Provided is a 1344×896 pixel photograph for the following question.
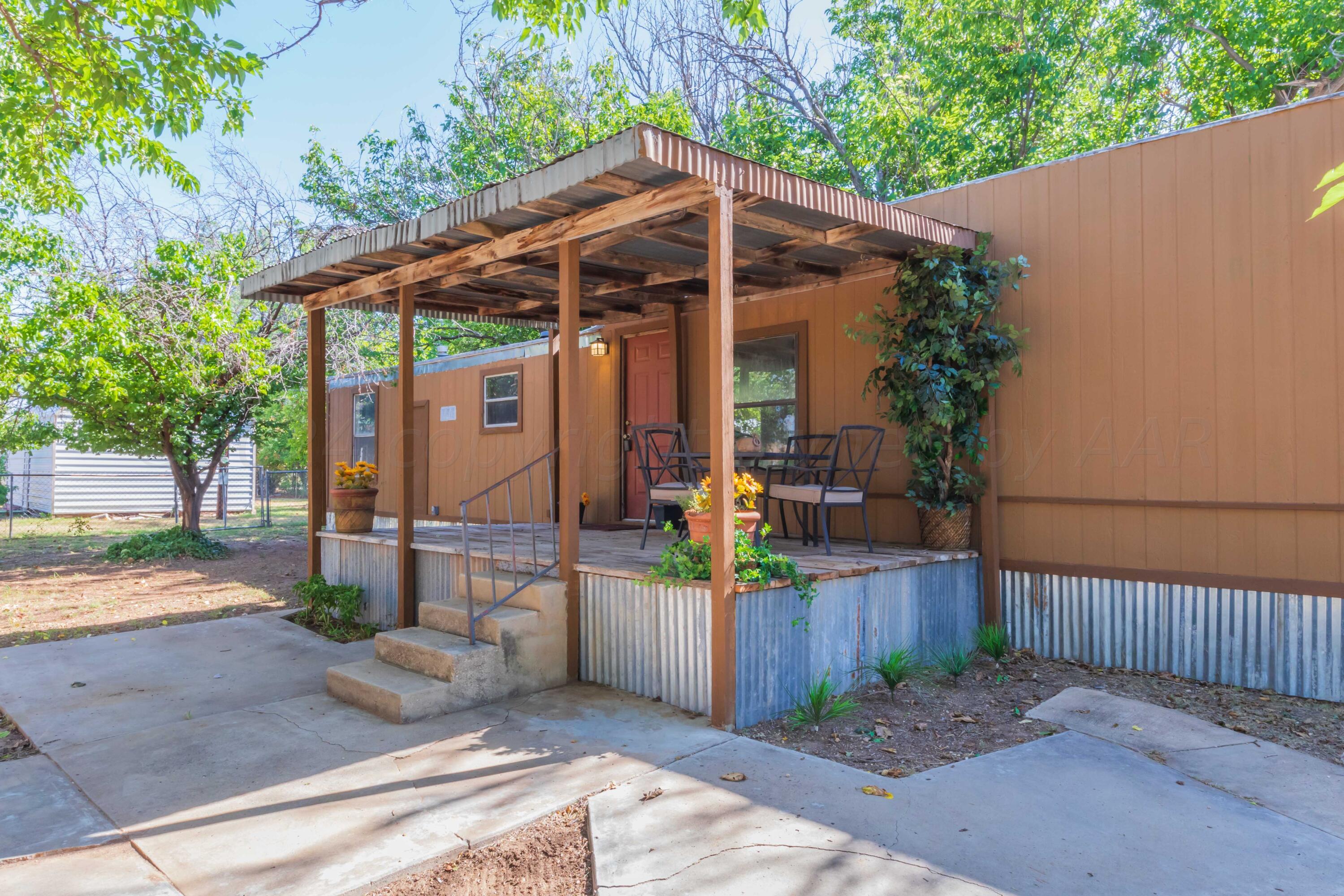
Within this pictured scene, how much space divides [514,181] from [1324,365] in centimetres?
419

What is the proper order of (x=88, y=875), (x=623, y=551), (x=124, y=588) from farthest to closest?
1. (x=124, y=588)
2. (x=623, y=551)
3. (x=88, y=875)

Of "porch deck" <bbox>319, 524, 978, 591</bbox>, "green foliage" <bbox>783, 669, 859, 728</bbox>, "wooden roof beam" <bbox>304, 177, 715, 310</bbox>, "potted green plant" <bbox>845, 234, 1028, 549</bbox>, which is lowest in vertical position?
"green foliage" <bbox>783, 669, 859, 728</bbox>

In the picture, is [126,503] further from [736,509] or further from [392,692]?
[736,509]

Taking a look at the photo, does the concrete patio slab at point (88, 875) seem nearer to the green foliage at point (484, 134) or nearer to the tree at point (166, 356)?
the tree at point (166, 356)

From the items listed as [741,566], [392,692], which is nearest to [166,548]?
[392,692]

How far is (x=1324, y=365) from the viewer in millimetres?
4195

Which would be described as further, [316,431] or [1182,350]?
[316,431]

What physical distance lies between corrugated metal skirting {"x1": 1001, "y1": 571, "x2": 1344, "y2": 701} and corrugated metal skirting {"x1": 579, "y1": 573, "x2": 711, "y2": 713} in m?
2.47

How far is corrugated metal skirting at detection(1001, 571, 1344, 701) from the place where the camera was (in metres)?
4.23

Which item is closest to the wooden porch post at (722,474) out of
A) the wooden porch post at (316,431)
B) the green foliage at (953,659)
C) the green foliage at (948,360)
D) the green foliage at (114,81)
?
the green foliage at (953,659)

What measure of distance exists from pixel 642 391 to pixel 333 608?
3237 mm

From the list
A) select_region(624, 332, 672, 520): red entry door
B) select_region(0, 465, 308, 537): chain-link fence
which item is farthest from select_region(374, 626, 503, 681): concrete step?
select_region(0, 465, 308, 537): chain-link fence

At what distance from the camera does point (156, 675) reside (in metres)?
4.94

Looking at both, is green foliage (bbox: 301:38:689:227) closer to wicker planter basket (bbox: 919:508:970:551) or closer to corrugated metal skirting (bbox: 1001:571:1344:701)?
wicker planter basket (bbox: 919:508:970:551)
